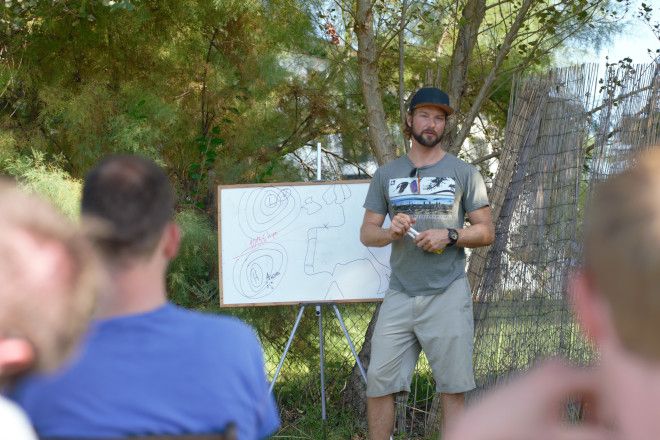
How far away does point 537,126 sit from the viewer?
4.68 m

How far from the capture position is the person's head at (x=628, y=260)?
0.79m

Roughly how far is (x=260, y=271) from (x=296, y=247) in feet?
0.68

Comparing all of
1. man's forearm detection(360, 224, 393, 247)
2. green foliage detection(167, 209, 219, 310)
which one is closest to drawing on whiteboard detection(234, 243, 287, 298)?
green foliage detection(167, 209, 219, 310)

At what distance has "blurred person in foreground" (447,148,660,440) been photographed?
79cm

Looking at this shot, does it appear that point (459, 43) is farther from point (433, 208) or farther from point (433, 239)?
point (433, 239)

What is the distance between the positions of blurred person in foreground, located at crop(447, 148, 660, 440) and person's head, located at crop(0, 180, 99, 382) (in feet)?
1.51

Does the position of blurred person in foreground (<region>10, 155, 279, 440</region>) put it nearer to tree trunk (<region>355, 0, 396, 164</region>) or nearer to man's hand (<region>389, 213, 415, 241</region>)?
man's hand (<region>389, 213, 415, 241</region>)

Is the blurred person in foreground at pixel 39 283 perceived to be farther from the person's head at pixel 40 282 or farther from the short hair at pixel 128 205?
the short hair at pixel 128 205

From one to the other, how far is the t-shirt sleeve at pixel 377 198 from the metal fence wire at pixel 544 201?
2.47 ft

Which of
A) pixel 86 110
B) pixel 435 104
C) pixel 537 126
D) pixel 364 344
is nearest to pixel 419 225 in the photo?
pixel 435 104

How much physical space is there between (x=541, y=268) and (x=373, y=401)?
98 centimetres

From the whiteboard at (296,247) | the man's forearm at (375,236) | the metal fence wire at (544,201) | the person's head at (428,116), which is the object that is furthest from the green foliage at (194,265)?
the person's head at (428,116)

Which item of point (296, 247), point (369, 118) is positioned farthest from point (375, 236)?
point (369, 118)

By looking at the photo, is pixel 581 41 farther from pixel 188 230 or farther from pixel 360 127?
pixel 188 230
